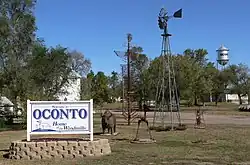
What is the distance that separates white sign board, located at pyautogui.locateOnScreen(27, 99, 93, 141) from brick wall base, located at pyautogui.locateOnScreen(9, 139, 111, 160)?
28.5 inches

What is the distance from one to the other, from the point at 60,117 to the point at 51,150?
1281mm

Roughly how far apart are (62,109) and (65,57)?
1727cm

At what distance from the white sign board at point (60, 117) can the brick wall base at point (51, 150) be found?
0.72 metres

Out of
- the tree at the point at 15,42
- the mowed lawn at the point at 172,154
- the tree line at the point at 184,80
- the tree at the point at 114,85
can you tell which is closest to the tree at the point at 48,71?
the tree at the point at 15,42

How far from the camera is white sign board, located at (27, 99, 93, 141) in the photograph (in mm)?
13961

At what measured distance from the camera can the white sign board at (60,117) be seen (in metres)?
14.0

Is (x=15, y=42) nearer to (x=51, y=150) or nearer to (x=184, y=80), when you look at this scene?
(x=51, y=150)

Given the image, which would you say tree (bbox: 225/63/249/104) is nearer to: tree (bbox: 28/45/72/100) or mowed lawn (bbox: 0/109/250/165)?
tree (bbox: 28/45/72/100)

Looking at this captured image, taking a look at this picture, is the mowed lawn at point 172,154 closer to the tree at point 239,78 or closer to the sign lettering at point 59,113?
the sign lettering at point 59,113

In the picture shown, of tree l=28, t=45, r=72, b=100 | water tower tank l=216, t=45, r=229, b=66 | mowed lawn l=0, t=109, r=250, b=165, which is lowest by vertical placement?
mowed lawn l=0, t=109, r=250, b=165

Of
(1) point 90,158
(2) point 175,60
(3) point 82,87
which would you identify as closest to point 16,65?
(3) point 82,87

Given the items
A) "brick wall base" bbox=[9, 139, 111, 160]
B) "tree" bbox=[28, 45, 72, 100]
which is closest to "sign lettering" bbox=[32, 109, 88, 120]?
"brick wall base" bbox=[9, 139, 111, 160]

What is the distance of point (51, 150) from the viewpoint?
13.1 meters

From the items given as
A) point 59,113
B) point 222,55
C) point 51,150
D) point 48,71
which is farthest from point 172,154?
point 222,55
